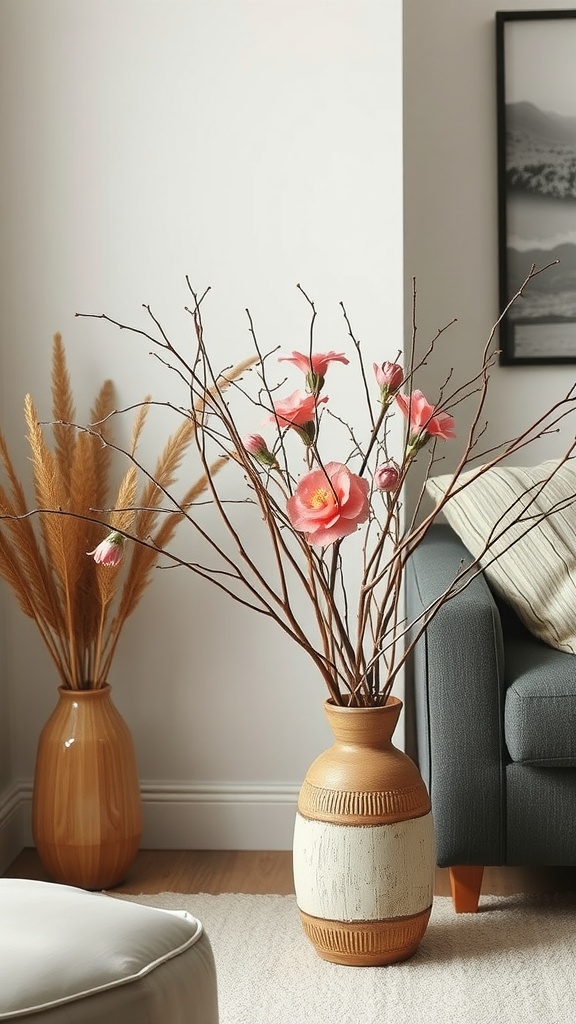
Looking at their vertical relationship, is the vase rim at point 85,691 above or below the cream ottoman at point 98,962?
below

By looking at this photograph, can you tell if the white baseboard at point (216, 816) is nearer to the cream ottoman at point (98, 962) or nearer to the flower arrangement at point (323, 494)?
the flower arrangement at point (323, 494)

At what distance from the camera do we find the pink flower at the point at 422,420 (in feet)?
6.06

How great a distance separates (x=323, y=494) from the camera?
70.9 inches

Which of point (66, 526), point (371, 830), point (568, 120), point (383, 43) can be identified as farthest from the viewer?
point (568, 120)

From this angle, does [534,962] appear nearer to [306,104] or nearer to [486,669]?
[486,669]

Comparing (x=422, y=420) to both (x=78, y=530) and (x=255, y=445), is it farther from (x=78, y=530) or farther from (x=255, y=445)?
(x=78, y=530)

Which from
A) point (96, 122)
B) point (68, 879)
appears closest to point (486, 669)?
point (68, 879)

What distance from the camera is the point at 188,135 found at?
8.56 ft

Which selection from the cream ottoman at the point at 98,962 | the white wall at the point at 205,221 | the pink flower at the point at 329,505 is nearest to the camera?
the cream ottoman at the point at 98,962

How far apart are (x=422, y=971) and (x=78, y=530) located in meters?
1.10

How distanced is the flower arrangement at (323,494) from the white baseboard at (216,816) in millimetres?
360

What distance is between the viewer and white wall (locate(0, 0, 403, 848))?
2.58 metres

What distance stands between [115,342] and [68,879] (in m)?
1.21

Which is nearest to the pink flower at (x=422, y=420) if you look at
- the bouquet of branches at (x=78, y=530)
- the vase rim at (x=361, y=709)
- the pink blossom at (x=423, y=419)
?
the pink blossom at (x=423, y=419)
